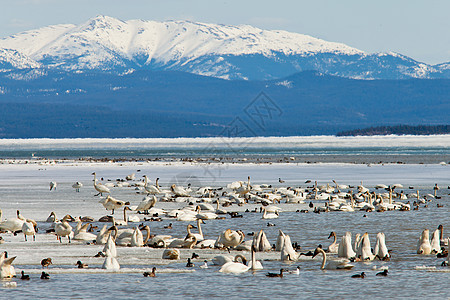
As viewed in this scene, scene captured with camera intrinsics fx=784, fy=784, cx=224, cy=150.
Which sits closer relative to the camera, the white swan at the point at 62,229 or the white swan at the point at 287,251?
the white swan at the point at 287,251

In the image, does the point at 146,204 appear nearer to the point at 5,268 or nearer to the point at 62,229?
the point at 62,229

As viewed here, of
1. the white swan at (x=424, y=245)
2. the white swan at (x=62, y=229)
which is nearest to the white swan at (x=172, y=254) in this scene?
the white swan at (x=62, y=229)

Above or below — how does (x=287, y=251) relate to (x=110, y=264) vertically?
above

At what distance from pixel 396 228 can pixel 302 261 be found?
6180 mm

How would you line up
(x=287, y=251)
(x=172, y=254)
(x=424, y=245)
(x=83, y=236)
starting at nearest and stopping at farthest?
(x=287, y=251) < (x=172, y=254) < (x=424, y=245) < (x=83, y=236)

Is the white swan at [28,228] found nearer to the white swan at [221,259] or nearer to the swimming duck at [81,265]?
the swimming duck at [81,265]

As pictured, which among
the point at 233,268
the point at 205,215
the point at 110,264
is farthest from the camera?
the point at 205,215

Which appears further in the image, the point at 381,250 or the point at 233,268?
the point at 381,250

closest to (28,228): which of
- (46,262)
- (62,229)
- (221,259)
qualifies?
(62,229)

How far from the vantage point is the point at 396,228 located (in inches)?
862

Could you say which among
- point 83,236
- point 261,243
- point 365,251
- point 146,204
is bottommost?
A: point 365,251

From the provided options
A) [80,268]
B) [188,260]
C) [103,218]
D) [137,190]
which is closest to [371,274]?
[188,260]

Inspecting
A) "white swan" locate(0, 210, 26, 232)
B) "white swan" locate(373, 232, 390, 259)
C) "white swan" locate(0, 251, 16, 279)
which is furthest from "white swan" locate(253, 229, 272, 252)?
"white swan" locate(0, 210, 26, 232)

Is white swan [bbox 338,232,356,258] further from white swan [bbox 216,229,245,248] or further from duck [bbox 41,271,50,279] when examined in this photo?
duck [bbox 41,271,50,279]
